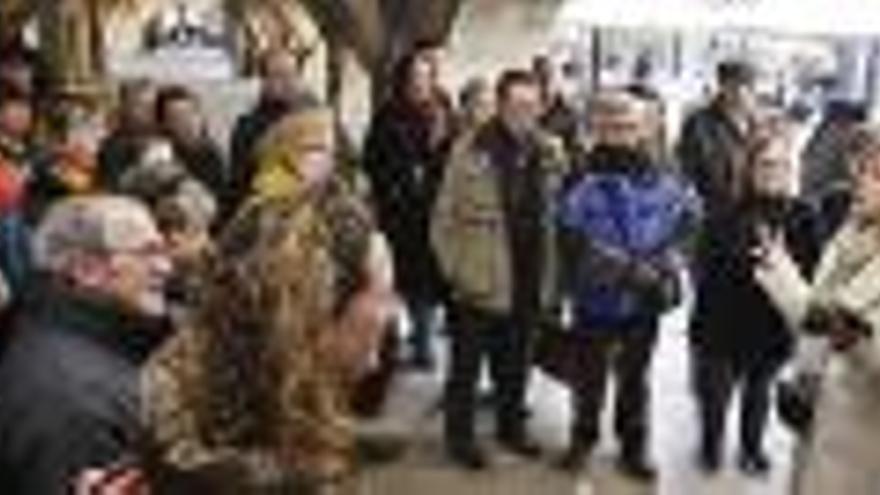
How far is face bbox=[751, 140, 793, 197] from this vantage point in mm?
8406

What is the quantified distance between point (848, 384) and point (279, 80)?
4.06m

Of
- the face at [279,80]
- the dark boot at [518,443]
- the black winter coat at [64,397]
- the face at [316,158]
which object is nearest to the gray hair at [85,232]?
the black winter coat at [64,397]

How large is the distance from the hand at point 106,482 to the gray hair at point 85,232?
1.51 ft

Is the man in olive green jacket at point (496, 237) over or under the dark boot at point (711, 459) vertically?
over

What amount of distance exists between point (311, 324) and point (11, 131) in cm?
336

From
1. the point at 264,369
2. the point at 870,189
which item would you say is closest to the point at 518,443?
the point at 870,189

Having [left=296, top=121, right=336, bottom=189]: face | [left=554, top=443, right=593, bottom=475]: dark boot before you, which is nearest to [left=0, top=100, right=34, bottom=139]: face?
[left=296, top=121, right=336, bottom=189]: face

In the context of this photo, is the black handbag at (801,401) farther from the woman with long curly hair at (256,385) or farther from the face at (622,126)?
the face at (622,126)

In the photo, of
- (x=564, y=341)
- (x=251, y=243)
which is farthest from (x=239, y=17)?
(x=251, y=243)

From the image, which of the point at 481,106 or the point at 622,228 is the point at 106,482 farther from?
the point at 481,106

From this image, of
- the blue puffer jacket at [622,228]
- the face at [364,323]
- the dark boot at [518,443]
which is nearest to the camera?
the face at [364,323]

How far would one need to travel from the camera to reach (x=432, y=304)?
1002 cm

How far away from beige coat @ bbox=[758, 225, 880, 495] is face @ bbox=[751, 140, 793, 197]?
1924mm

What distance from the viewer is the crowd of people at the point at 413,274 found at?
13.6 ft
